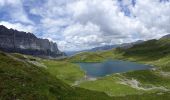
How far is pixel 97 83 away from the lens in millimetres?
118438

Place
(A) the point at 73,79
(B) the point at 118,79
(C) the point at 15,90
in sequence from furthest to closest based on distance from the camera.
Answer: (A) the point at 73,79, (B) the point at 118,79, (C) the point at 15,90

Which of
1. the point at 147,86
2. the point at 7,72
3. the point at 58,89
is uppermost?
the point at 7,72

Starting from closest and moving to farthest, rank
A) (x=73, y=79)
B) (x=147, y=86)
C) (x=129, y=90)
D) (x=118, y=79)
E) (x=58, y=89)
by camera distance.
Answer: (x=58, y=89), (x=129, y=90), (x=147, y=86), (x=118, y=79), (x=73, y=79)

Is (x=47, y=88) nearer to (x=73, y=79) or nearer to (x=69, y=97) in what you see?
(x=69, y=97)

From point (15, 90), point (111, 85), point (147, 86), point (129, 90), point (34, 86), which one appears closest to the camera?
point (15, 90)

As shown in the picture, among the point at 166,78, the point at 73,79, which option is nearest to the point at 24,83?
the point at 73,79

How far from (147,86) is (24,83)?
91504 mm

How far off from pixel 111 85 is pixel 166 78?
43347mm

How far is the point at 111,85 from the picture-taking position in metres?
114

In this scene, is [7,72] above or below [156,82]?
above

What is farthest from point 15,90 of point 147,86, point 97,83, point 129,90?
point 147,86

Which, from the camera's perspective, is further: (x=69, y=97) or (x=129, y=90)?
(x=129, y=90)

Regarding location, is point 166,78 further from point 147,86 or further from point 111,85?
point 111,85

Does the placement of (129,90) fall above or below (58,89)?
below
